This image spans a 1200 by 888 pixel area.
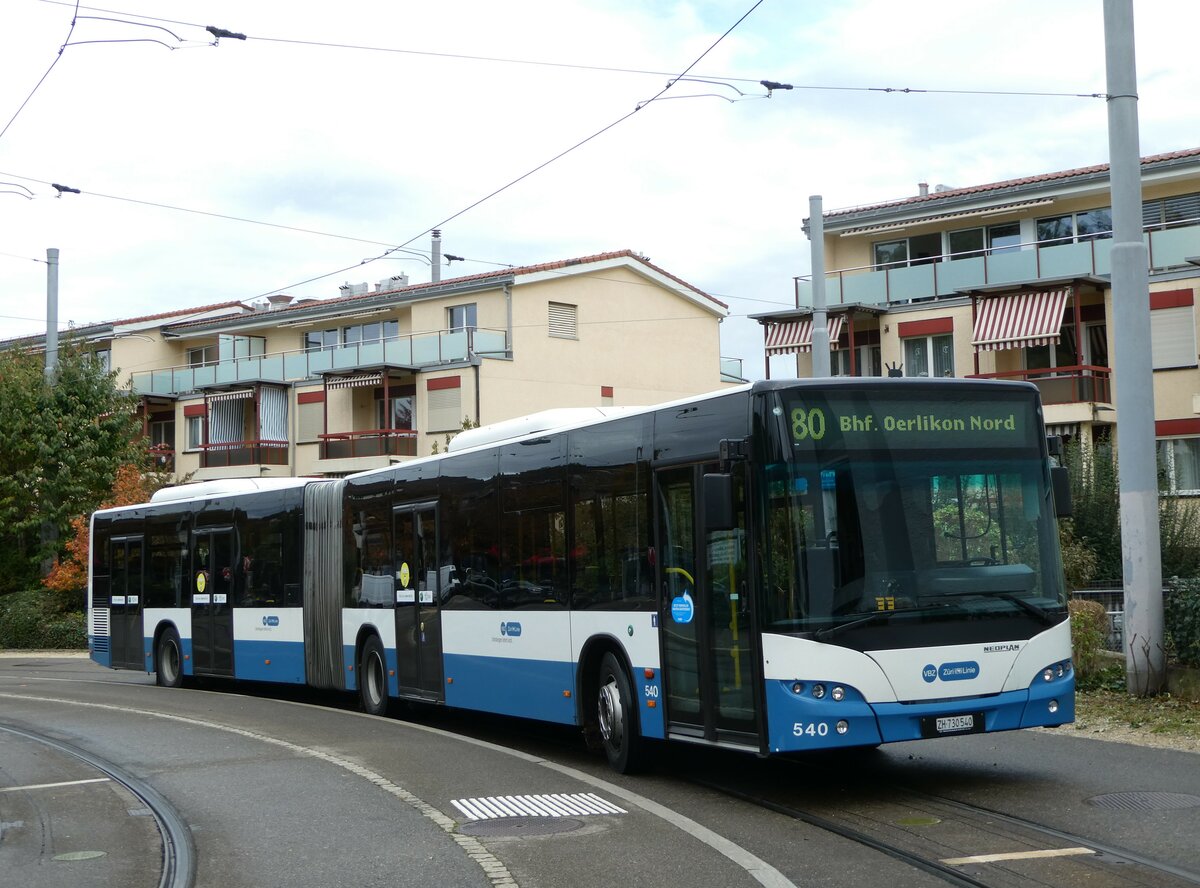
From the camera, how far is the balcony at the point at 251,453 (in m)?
57.3

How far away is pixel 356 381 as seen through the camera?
53281 mm

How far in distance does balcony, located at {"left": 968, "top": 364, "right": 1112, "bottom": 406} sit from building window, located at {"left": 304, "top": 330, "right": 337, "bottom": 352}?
93.4ft

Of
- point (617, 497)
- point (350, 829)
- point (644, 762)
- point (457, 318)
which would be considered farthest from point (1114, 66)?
point (457, 318)

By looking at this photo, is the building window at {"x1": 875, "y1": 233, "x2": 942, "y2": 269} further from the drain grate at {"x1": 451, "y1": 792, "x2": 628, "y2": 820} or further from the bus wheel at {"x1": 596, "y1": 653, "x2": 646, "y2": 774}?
the drain grate at {"x1": 451, "y1": 792, "x2": 628, "y2": 820}

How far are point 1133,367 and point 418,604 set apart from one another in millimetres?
7862

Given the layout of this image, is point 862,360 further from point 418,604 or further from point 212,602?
point 418,604

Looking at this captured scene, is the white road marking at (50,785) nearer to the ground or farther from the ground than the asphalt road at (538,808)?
nearer to the ground

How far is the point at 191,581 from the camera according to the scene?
23.3 m

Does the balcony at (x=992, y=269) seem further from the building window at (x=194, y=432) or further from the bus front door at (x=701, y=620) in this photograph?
the building window at (x=194, y=432)

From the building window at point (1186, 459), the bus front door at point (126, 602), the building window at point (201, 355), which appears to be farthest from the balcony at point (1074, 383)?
the building window at point (201, 355)

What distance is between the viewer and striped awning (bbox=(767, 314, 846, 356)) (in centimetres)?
4038

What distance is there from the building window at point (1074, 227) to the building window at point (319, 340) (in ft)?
90.7

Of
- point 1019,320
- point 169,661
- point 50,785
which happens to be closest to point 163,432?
point 1019,320

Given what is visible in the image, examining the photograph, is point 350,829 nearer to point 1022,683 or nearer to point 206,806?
point 206,806
